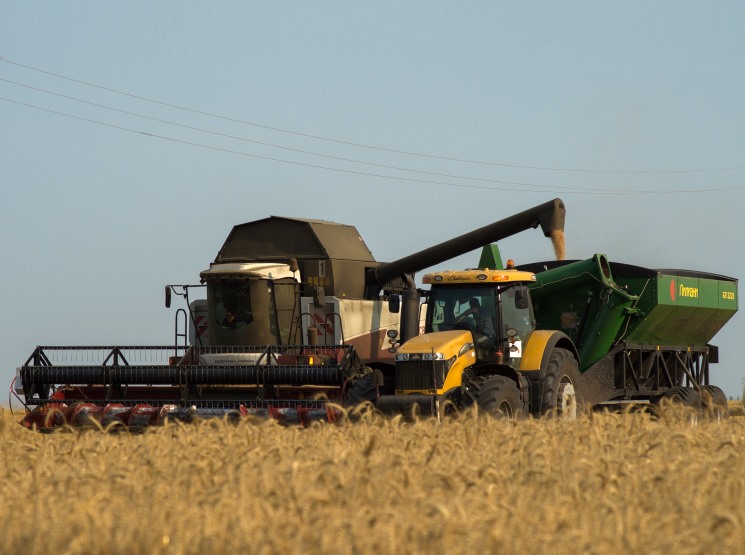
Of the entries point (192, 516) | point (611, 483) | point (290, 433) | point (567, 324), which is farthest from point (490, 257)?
point (192, 516)

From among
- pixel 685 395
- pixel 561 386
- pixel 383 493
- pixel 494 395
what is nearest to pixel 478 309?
pixel 494 395

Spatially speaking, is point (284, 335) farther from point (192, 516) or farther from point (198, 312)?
point (192, 516)

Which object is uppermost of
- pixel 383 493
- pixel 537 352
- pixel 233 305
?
pixel 233 305

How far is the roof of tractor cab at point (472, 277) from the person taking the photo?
43.0 ft

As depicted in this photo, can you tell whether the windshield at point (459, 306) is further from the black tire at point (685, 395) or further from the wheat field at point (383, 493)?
the black tire at point (685, 395)

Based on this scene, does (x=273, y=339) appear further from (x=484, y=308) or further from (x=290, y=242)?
(x=484, y=308)

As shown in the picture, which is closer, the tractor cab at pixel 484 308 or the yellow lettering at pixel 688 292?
the tractor cab at pixel 484 308

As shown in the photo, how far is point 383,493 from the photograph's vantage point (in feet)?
18.2

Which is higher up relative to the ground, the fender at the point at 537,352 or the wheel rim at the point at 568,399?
the fender at the point at 537,352

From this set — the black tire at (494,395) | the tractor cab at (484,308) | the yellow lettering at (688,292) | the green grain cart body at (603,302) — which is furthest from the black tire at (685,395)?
the black tire at (494,395)

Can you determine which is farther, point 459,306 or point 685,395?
point 685,395

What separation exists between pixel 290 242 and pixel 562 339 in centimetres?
583

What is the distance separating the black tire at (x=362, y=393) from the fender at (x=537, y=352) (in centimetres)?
173

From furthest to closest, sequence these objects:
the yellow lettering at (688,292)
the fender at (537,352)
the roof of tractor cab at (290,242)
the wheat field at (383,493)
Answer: the roof of tractor cab at (290,242)
the yellow lettering at (688,292)
the fender at (537,352)
the wheat field at (383,493)
